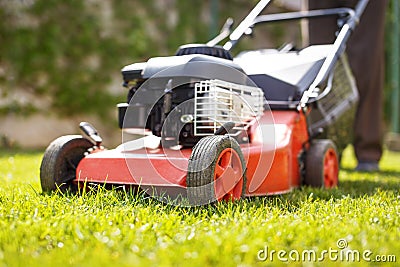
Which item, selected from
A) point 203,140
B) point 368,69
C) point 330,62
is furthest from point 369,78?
point 203,140

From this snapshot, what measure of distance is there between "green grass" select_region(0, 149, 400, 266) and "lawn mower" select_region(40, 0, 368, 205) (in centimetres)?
10

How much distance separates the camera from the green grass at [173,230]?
113 centimetres

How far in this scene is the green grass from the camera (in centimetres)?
113

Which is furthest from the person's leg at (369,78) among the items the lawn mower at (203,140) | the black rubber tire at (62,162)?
the black rubber tire at (62,162)

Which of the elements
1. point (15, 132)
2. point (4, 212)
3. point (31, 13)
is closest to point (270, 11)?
point (31, 13)

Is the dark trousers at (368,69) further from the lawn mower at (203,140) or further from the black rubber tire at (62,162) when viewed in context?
the black rubber tire at (62,162)

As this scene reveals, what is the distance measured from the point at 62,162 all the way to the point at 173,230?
0.81 metres

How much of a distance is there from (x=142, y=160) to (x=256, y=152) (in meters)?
0.46

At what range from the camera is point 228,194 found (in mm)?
1818

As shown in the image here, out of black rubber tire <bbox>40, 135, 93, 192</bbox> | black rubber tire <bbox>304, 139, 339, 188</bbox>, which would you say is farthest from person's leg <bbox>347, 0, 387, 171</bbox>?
black rubber tire <bbox>40, 135, 93, 192</bbox>

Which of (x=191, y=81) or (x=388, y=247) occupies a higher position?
(x=191, y=81)

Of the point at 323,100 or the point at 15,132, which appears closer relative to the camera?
the point at 323,100

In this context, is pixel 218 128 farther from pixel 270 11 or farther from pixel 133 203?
pixel 270 11

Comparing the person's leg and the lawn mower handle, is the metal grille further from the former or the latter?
the person's leg
